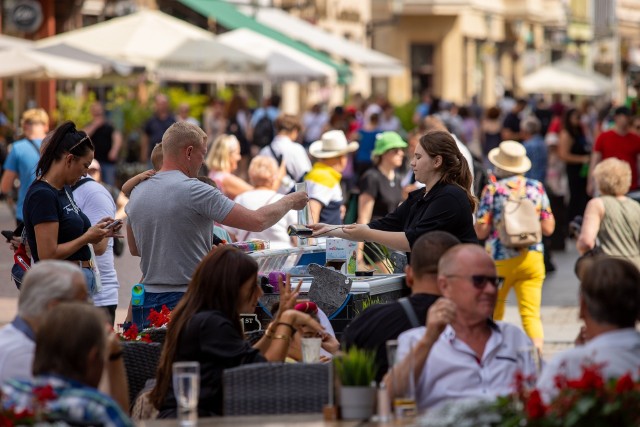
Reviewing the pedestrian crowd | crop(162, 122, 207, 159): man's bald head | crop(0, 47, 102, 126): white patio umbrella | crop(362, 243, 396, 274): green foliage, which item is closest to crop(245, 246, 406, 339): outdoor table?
the pedestrian crowd

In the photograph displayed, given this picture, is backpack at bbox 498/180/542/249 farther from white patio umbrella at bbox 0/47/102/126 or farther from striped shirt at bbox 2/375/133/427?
white patio umbrella at bbox 0/47/102/126

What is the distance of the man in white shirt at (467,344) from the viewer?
19.9 feet

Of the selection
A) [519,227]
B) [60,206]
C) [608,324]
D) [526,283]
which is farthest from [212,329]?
[526,283]

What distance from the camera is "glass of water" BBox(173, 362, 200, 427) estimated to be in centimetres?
544

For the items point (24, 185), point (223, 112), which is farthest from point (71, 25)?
point (24, 185)

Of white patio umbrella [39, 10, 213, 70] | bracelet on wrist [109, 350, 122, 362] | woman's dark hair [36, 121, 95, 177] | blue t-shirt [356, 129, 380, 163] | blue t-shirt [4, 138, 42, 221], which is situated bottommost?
blue t-shirt [356, 129, 380, 163]

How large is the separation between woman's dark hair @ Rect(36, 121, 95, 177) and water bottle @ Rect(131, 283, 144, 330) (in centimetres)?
80

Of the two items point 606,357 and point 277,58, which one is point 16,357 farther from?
point 277,58

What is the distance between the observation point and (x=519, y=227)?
37.3 ft

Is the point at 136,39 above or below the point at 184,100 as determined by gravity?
above

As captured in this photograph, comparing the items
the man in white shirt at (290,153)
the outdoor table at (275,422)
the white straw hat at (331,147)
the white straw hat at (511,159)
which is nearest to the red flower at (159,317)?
the outdoor table at (275,422)

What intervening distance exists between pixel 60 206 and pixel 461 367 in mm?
2923

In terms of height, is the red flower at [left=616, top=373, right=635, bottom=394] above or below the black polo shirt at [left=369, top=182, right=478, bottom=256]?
below

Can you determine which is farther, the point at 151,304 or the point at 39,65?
the point at 39,65
